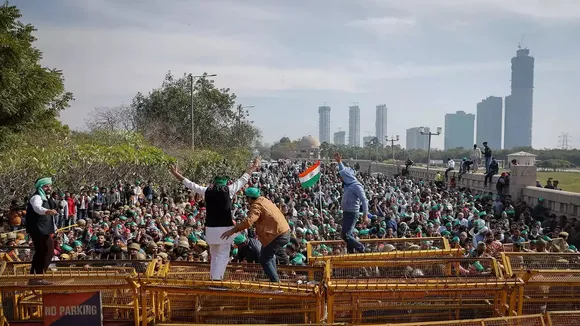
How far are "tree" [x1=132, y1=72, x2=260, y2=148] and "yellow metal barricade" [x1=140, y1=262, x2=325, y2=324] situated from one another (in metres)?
44.5

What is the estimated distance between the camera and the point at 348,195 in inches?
375

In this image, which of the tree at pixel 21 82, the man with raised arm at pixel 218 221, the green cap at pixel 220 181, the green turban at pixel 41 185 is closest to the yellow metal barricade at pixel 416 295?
the man with raised arm at pixel 218 221

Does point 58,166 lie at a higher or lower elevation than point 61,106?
lower

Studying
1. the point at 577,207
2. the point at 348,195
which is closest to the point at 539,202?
→ the point at 577,207

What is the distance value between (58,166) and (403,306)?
20.7 m

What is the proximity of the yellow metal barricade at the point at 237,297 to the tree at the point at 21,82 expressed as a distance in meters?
14.8

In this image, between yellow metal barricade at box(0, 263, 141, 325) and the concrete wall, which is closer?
yellow metal barricade at box(0, 263, 141, 325)

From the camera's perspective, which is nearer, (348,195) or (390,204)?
(348,195)

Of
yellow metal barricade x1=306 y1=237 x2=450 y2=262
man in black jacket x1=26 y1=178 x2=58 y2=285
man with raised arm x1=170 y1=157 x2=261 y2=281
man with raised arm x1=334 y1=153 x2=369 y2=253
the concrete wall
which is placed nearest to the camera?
man with raised arm x1=170 y1=157 x2=261 y2=281

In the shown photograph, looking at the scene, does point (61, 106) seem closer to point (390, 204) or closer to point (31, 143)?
point (31, 143)

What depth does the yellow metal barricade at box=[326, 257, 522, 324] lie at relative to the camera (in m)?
5.85

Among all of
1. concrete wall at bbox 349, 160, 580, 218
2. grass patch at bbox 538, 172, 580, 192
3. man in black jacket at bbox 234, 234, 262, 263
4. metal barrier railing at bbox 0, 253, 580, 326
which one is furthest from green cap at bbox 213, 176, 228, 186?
grass patch at bbox 538, 172, 580, 192

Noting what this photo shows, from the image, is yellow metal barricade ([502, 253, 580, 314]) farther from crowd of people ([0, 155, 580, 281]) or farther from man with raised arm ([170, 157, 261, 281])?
man with raised arm ([170, 157, 261, 281])

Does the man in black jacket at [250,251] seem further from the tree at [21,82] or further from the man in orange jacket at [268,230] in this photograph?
the tree at [21,82]
